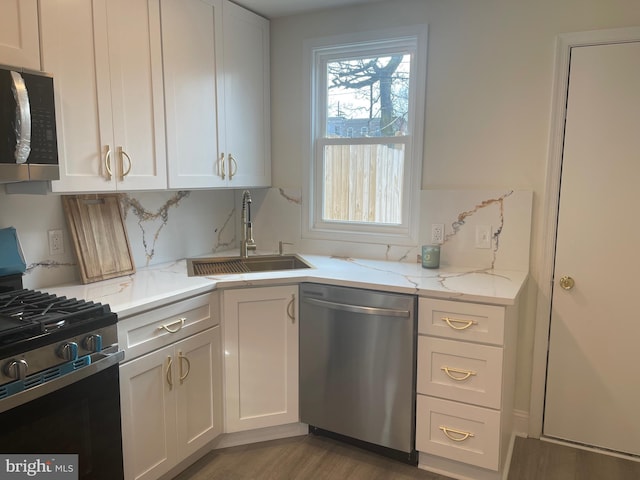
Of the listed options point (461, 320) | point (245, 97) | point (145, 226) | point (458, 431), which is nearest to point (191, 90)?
point (245, 97)

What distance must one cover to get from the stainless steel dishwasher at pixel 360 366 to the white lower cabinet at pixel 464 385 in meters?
0.07

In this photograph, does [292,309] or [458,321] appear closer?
[458,321]

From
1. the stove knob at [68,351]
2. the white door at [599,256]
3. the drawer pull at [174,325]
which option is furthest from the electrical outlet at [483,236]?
the stove knob at [68,351]

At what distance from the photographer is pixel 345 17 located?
2857 mm

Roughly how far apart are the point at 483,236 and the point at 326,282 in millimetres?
907

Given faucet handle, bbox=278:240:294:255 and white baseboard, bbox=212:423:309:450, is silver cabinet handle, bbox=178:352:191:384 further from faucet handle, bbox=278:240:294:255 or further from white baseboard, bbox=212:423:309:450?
faucet handle, bbox=278:240:294:255

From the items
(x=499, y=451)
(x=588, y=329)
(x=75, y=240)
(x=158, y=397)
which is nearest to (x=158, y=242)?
(x=75, y=240)

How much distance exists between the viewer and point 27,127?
164 cm

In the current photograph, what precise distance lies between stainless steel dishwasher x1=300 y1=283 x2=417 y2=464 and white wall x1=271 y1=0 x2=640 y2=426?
0.76 meters

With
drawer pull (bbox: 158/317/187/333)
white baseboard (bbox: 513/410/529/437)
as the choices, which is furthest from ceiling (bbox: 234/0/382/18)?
white baseboard (bbox: 513/410/529/437)

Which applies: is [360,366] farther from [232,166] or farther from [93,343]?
[232,166]

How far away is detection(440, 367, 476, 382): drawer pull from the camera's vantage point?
7.02 feet

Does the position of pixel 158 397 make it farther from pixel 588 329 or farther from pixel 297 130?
pixel 588 329

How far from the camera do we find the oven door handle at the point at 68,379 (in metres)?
1.44
